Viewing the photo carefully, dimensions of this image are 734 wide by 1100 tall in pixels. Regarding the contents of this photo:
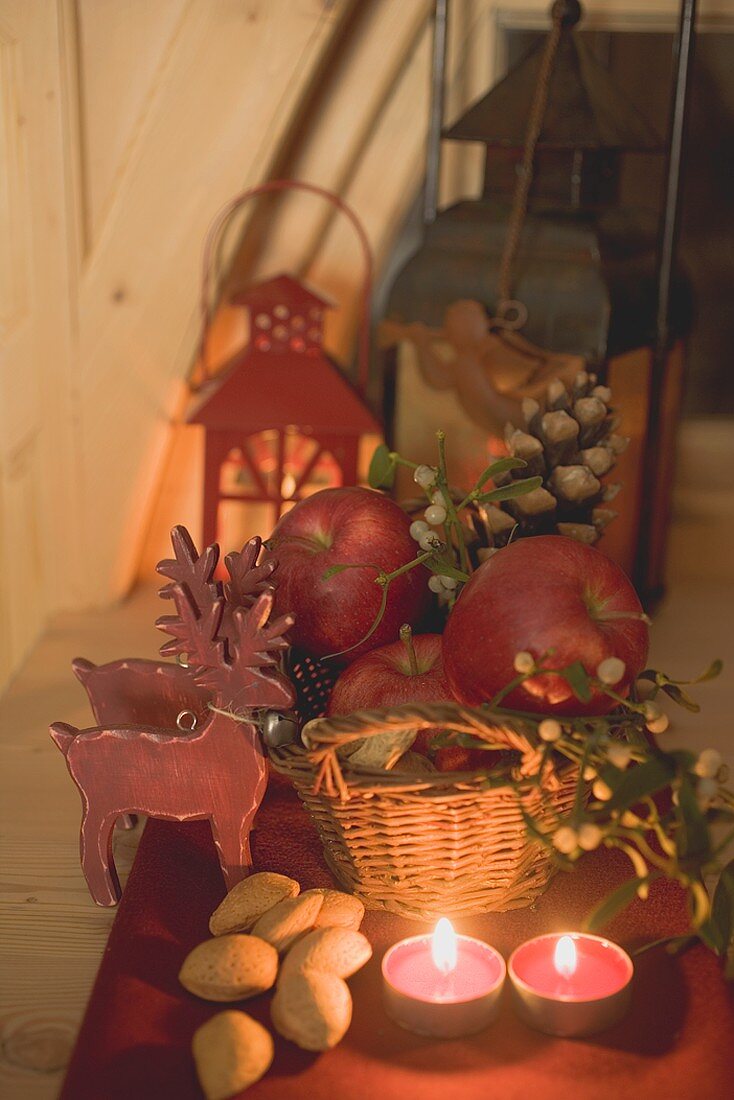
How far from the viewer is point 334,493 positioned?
0.83 m

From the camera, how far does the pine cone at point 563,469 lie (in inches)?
31.2

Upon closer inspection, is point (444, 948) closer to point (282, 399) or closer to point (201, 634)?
point (201, 634)

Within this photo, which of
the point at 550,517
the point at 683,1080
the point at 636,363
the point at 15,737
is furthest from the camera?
the point at 636,363

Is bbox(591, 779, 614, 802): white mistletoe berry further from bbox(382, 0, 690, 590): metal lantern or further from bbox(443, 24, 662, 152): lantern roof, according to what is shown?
bbox(443, 24, 662, 152): lantern roof

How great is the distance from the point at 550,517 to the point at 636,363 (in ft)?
1.30

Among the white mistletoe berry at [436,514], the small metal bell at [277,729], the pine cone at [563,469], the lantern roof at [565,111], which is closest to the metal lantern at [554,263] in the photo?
the lantern roof at [565,111]

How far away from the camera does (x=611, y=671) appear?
63 centimetres

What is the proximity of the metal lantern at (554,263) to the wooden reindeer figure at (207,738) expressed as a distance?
1.62 feet

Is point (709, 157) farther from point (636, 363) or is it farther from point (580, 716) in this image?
point (580, 716)

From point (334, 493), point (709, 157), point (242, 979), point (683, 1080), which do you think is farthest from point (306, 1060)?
point (709, 157)

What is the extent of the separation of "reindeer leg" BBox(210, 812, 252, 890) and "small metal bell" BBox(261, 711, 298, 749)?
0.05 m

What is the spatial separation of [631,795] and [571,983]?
13 cm

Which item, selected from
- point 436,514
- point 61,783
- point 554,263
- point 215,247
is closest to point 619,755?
point 436,514

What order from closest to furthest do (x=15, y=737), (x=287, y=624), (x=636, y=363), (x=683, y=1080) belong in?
(x=683, y=1080) < (x=287, y=624) < (x=15, y=737) < (x=636, y=363)
